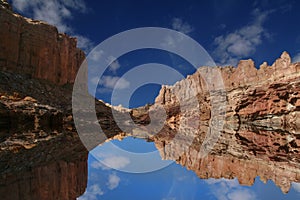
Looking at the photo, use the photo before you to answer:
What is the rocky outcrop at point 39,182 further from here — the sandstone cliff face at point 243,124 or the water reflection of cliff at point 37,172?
the sandstone cliff face at point 243,124

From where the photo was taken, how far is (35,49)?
1903 inches

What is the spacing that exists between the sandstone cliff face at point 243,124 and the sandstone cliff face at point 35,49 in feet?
96.5

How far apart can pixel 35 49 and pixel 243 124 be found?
162 feet

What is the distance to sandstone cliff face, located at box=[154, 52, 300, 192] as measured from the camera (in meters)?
13.0

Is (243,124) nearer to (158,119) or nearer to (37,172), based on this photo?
(158,119)

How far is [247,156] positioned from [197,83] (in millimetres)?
72333

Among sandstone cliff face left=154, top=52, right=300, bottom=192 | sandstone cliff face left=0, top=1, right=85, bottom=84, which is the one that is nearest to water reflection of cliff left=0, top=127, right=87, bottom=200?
sandstone cliff face left=154, top=52, right=300, bottom=192

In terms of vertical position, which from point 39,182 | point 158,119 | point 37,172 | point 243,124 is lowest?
point 39,182

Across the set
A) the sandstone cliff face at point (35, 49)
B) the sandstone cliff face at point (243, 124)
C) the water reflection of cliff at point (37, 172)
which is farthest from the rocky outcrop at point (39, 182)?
the sandstone cliff face at point (35, 49)

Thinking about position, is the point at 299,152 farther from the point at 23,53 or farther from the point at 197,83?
the point at 197,83

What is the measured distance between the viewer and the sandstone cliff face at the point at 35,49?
137ft

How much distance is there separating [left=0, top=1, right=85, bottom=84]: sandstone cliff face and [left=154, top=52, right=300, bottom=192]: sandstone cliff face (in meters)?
29.4

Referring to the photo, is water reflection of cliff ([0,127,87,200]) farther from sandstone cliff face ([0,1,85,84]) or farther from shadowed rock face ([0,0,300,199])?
sandstone cliff face ([0,1,85,84])

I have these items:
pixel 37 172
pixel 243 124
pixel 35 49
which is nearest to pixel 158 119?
pixel 243 124
